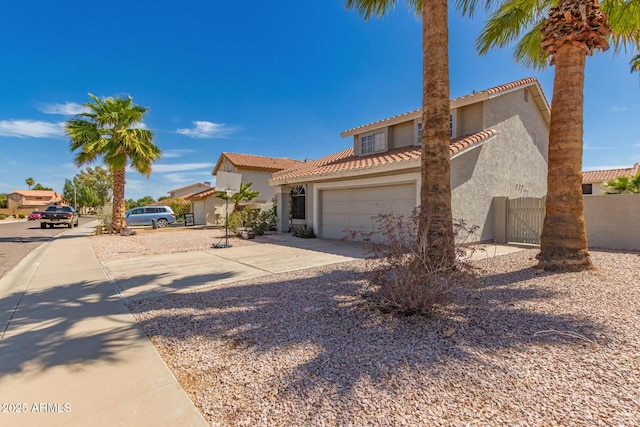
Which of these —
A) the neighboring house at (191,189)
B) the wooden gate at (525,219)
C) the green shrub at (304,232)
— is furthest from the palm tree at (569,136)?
the neighboring house at (191,189)

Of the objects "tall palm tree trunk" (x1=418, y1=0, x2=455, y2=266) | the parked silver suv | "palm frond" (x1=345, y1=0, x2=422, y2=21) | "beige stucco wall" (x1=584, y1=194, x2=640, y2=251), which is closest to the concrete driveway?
"tall palm tree trunk" (x1=418, y1=0, x2=455, y2=266)

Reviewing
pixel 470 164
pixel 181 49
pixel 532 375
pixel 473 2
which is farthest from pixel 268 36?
pixel 532 375

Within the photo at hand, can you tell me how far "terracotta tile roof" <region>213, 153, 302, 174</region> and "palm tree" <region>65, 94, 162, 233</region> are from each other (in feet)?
35.8

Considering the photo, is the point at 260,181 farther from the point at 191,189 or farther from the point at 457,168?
the point at 191,189

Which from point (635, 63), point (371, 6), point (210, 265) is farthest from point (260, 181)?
point (635, 63)

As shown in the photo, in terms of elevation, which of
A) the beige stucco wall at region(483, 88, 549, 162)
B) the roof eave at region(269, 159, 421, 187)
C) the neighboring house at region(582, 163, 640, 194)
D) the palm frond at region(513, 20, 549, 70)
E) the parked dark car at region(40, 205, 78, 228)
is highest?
the palm frond at region(513, 20, 549, 70)

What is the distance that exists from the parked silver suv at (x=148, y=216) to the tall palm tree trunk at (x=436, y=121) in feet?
81.1

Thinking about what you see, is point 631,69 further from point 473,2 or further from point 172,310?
point 172,310

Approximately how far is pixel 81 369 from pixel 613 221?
1499 centimetres

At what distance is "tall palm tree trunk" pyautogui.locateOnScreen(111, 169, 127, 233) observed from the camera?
58.0 feet

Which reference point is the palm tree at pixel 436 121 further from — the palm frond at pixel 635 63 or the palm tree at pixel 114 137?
the palm tree at pixel 114 137

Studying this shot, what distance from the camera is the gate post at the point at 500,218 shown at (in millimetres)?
12141

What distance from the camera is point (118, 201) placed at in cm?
1781

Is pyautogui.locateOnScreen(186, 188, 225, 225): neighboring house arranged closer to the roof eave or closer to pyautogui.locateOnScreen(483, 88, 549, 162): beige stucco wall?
the roof eave
